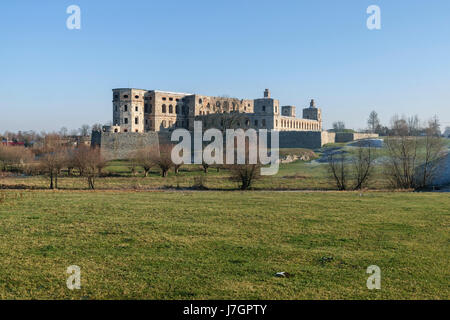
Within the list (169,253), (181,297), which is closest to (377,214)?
(169,253)

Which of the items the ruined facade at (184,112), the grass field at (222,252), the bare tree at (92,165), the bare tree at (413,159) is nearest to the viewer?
the grass field at (222,252)

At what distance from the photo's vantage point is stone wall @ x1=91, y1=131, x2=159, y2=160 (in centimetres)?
6406

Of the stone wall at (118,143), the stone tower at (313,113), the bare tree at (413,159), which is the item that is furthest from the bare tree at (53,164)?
the stone tower at (313,113)

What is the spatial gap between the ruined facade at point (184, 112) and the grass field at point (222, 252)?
5507 centimetres

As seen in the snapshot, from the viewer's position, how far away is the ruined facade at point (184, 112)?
233ft

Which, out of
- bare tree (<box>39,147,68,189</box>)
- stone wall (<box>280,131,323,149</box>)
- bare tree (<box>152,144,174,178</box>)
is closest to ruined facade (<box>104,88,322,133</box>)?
stone wall (<box>280,131,323,149</box>)

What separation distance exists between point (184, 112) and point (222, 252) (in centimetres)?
7311

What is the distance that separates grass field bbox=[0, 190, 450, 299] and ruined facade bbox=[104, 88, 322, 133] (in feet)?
181

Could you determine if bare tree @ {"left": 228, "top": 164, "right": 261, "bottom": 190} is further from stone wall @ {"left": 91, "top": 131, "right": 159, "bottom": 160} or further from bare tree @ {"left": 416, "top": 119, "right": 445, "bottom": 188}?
stone wall @ {"left": 91, "top": 131, "right": 159, "bottom": 160}

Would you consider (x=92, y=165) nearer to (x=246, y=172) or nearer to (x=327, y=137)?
(x=246, y=172)

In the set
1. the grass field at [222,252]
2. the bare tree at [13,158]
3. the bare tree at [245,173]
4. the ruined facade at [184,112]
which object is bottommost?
the grass field at [222,252]

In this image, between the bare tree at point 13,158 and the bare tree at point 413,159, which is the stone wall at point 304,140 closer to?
the bare tree at point 413,159
